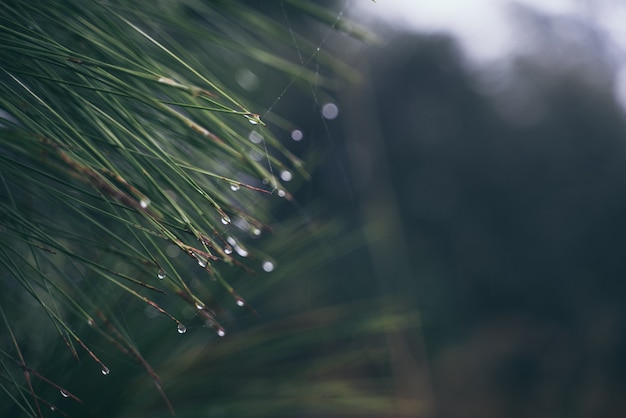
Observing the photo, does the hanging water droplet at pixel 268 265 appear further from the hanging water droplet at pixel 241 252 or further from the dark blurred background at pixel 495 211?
the dark blurred background at pixel 495 211

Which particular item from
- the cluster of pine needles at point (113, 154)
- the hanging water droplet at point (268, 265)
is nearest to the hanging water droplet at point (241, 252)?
the cluster of pine needles at point (113, 154)

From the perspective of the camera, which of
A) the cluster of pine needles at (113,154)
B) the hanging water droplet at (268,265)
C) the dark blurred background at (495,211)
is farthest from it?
the dark blurred background at (495,211)

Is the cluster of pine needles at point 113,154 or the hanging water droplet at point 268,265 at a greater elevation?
the hanging water droplet at point 268,265

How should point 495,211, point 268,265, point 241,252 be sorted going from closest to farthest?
point 241,252 → point 268,265 → point 495,211

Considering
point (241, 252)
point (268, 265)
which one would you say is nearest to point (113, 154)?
point (241, 252)

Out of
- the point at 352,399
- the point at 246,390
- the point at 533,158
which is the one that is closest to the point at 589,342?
the point at 533,158

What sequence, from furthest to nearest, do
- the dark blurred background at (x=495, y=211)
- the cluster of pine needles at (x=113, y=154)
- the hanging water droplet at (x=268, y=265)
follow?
1. the dark blurred background at (x=495, y=211)
2. the hanging water droplet at (x=268, y=265)
3. the cluster of pine needles at (x=113, y=154)

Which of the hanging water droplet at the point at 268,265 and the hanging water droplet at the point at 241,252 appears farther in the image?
the hanging water droplet at the point at 268,265

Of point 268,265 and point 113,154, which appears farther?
point 268,265

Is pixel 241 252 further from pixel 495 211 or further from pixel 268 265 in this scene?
pixel 495 211
